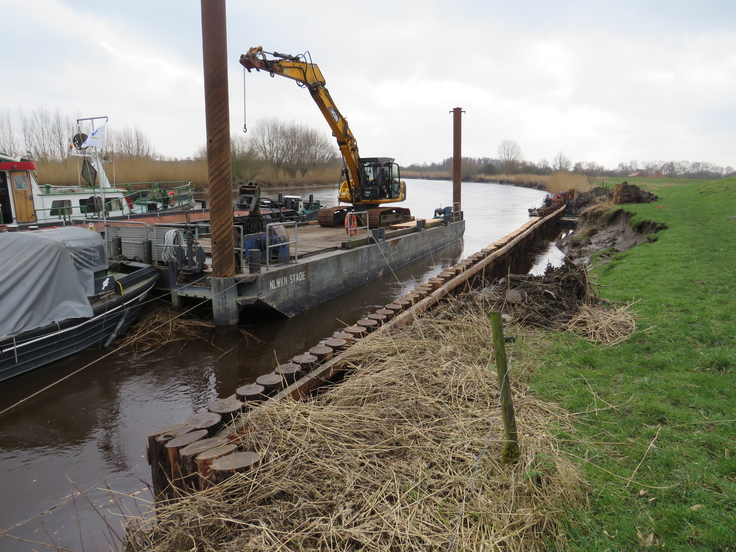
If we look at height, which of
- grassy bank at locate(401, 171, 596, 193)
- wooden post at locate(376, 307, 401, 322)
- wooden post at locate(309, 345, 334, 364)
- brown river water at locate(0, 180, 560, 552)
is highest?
grassy bank at locate(401, 171, 596, 193)

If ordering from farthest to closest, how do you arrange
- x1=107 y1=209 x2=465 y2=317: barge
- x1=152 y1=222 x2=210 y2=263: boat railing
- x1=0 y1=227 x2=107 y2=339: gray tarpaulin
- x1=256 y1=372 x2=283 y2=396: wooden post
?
x1=152 y1=222 x2=210 y2=263: boat railing → x1=107 y1=209 x2=465 y2=317: barge → x1=0 y1=227 x2=107 y2=339: gray tarpaulin → x1=256 y1=372 x2=283 y2=396: wooden post

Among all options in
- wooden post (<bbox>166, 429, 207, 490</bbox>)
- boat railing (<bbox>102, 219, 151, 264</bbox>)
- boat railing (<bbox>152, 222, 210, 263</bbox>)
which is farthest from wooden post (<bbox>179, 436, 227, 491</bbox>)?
boat railing (<bbox>102, 219, 151, 264</bbox>)

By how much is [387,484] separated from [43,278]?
6.94 m

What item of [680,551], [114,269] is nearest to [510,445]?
[680,551]

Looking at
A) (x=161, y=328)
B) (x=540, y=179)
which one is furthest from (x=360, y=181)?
(x=540, y=179)

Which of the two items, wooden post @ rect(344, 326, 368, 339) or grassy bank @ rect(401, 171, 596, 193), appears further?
grassy bank @ rect(401, 171, 596, 193)

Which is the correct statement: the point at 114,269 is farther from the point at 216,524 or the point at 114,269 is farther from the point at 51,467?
the point at 216,524

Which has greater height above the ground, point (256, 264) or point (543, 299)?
point (256, 264)

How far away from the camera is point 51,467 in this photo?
223 inches

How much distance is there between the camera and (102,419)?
6801 millimetres

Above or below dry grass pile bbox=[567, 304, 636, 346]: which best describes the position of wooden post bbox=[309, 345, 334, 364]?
below

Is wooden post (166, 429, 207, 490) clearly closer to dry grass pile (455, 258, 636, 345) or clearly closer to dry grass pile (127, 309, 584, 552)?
dry grass pile (127, 309, 584, 552)

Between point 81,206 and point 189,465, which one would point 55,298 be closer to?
point 189,465

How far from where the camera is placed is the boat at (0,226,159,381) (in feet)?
23.8
